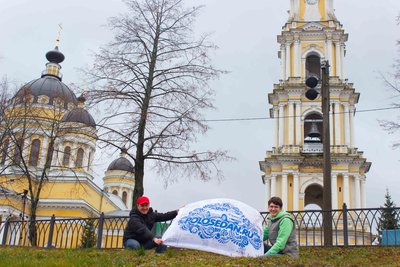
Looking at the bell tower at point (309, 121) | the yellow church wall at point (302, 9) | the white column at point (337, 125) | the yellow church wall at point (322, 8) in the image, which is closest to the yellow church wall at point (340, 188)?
the bell tower at point (309, 121)

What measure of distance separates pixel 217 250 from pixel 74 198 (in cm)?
4543

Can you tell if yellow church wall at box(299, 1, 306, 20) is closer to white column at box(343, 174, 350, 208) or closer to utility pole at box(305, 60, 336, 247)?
white column at box(343, 174, 350, 208)

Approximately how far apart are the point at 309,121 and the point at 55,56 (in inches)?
1401

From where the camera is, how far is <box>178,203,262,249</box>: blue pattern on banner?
904cm

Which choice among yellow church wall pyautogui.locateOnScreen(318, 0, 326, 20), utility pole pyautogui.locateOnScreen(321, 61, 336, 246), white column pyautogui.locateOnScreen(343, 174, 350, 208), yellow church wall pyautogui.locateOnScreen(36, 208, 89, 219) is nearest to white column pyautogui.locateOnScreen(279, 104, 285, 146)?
white column pyautogui.locateOnScreen(343, 174, 350, 208)

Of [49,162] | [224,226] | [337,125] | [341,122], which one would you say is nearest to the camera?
[224,226]

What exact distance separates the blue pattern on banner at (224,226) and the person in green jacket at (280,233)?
0.93 ft

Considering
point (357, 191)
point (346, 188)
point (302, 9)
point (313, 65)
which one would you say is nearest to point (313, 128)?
point (346, 188)

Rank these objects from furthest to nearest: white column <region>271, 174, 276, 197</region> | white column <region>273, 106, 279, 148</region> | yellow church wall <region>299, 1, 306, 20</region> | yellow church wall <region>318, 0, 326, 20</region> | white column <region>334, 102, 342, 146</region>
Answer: yellow church wall <region>299, 1, 306, 20</region> → yellow church wall <region>318, 0, 326, 20</region> → white column <region>273, 106, 279, 148</region> → white column <region>334, 102, 342, 146</region> → white column <region>271, 174, 276, 197</region>

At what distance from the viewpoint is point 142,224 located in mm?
10117

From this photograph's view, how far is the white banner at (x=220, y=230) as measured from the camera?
9031 millimetres

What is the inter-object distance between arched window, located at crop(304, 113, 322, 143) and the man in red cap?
91.8 feet

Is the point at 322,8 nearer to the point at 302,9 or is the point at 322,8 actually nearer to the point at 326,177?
the point at 302,9

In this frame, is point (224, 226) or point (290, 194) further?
point (290, 194)
